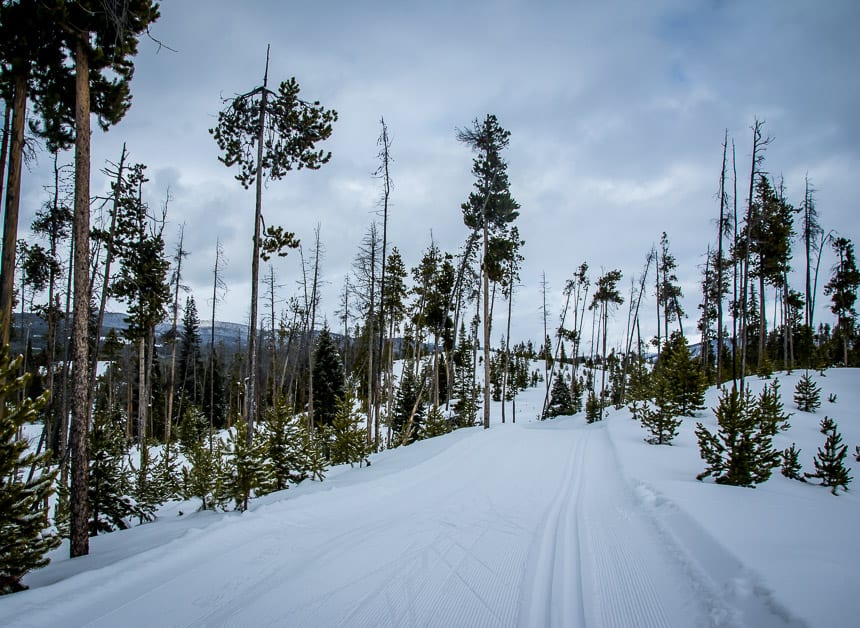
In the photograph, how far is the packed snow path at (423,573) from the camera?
2.77 m

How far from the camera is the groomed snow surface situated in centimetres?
274

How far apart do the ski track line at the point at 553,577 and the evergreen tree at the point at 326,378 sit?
26.4 meters

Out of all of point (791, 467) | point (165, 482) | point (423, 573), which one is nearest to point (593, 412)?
point (791, 467)

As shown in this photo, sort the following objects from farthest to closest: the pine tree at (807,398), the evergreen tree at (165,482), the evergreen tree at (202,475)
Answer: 1. the pine tree at (807,398)
2. the evergreen tree at (165,482)
3. the evergreen tree at (202,475)

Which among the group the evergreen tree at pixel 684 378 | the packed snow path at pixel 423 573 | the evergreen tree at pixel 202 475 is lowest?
the evergreen tree at pixel 202 475

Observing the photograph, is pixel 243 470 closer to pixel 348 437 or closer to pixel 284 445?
pixel 284 445

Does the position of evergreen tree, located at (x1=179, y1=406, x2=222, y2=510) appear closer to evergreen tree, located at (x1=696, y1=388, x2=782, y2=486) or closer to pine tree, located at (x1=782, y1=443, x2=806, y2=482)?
evergreen tree, located at (x1=696, y1=388, x2=782, y2=486)

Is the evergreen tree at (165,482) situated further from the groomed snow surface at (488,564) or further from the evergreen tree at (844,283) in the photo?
the evergreen tree at (844,283)

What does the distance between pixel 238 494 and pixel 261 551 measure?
12.4 ft

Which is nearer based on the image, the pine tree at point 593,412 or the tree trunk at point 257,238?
the tree trunk at point 257,238

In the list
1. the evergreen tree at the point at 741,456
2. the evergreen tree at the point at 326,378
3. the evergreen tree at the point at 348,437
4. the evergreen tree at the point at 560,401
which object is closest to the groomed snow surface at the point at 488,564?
the evergreen tree at the point at 741,456

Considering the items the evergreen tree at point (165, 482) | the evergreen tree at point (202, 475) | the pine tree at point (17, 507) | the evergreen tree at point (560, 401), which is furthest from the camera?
the evergreen tree at point (560, 401)

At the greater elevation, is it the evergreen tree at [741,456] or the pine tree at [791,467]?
the evergreen tree at [741,456]

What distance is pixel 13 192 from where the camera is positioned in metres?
6.71
